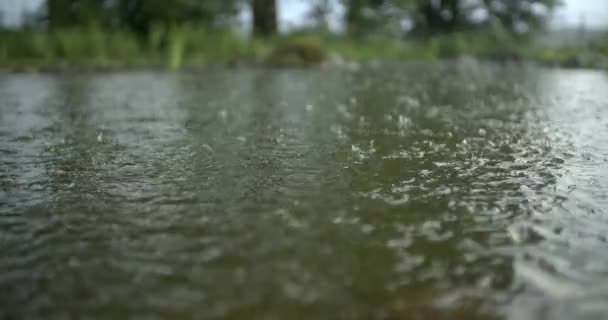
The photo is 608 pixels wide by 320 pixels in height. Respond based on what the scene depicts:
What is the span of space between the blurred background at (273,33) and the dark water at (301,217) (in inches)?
363

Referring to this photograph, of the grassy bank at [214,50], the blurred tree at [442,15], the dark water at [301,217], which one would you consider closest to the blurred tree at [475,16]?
the blurred tree at [442,15]

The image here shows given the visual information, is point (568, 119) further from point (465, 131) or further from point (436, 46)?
point (436, 46)

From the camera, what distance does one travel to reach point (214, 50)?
16.4 m

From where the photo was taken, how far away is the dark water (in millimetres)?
2006

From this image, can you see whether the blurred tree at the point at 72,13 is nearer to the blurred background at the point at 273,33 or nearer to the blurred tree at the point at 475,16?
the blurred background at the point at 273,33

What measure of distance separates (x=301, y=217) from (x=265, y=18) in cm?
1949

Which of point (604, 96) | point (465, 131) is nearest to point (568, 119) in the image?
point (465, 131)

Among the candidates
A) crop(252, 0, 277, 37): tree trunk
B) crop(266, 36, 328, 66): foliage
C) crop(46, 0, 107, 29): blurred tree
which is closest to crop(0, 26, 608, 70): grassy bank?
crop(266, 36, 328, 66): foliage

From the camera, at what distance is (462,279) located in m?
2.14

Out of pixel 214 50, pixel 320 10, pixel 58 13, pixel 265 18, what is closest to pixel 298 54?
pixel 214 50

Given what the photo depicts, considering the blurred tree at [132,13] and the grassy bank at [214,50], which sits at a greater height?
the blurred tree at [132,13]

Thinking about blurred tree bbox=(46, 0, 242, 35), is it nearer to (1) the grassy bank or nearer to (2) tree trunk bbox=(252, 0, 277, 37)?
(1) the grassy bank

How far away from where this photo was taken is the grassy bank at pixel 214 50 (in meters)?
13.6

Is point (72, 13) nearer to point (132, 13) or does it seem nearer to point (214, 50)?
point (132, 13)
